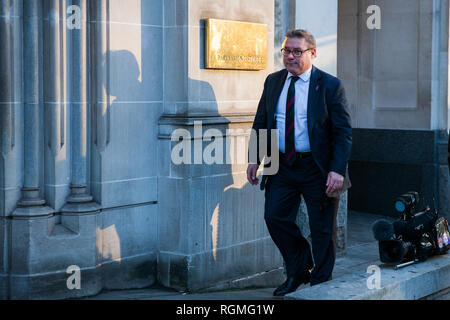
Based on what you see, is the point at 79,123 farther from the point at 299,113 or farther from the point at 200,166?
the point at 299,113

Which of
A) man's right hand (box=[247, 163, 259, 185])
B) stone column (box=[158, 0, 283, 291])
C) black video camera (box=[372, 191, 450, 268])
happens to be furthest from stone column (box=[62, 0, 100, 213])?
black video camera (box=[372, 191, 450, 268])

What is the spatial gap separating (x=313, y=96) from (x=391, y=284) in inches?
59.0

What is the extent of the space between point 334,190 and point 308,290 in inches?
30.0

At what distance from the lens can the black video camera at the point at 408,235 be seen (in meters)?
6.18

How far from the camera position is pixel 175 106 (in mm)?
6469

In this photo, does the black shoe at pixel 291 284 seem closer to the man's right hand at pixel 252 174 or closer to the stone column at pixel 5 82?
the man's right hand at pixel 252 174

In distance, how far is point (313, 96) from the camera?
18.6 feet

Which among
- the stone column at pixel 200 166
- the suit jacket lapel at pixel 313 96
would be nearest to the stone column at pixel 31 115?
the stone column at pixel 200 166

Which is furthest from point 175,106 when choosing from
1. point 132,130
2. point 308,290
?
point 308,290

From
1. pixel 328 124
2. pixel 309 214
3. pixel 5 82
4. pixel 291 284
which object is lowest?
pixel 291 284

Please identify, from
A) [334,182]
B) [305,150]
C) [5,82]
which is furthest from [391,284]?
[5,82]

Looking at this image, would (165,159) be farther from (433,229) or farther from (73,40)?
(433,229)

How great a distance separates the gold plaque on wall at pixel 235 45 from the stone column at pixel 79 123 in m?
1.09

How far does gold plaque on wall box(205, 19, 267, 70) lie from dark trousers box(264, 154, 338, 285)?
1.29 meters
